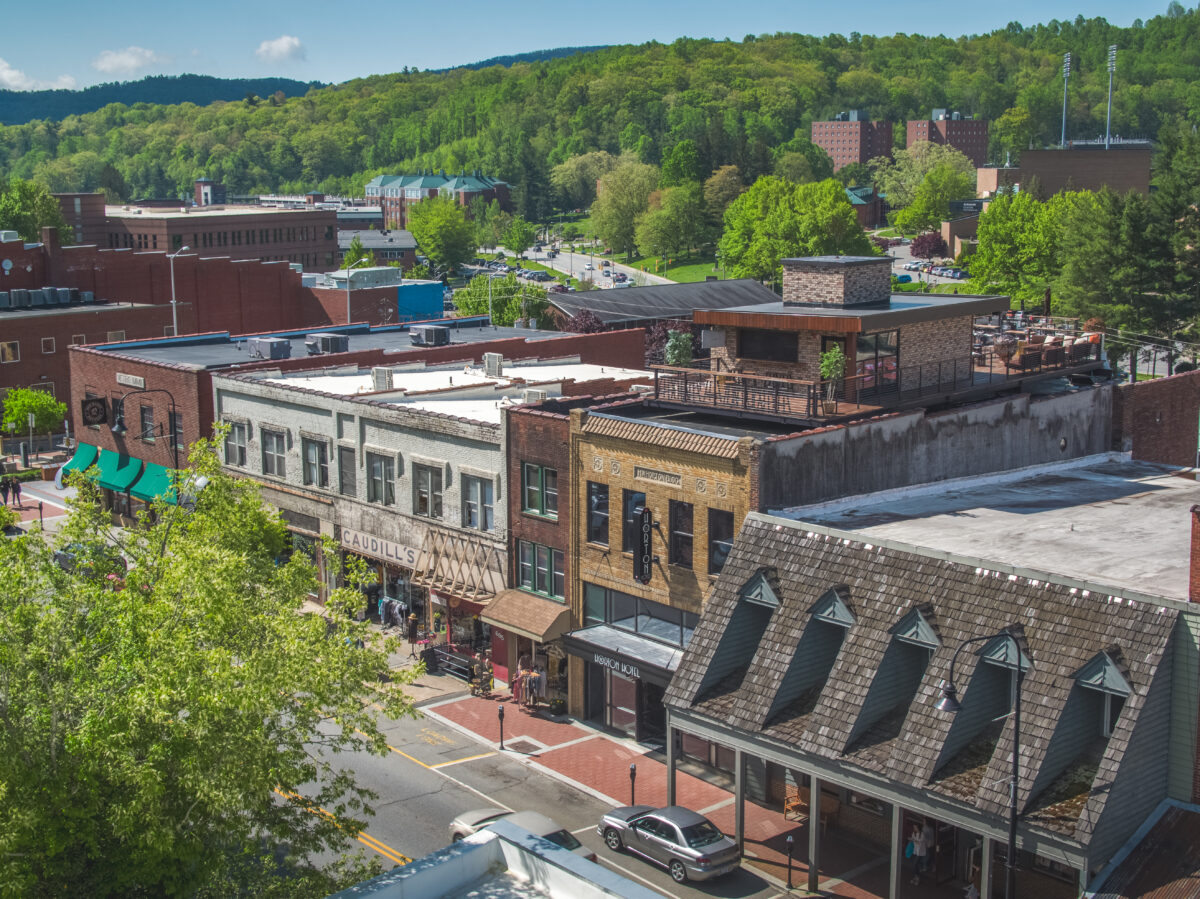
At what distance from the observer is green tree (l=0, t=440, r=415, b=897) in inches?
772

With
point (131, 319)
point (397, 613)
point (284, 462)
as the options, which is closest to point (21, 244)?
point (131, 319)

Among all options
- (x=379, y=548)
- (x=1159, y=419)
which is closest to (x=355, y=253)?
(x=379, y=548)

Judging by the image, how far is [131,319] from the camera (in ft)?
292

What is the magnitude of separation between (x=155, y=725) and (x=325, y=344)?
46016 mm

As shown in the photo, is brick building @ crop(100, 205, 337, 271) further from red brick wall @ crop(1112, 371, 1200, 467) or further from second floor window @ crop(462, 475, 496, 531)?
red brick wall @ crop(1112, 371, 1200, 467)

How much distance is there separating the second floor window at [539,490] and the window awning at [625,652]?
4.04m

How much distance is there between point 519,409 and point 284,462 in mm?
14930

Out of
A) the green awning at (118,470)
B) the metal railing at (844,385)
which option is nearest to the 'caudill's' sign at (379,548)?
the metal railing at (844,385)

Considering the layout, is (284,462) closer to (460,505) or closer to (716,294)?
(460,505)

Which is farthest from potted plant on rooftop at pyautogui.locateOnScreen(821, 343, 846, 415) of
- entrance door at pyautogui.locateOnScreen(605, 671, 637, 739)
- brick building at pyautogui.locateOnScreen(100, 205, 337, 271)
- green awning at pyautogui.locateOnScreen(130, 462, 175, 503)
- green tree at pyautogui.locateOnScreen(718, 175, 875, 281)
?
green tree at pyautogui.locateOnScreen(718, 175, 875, 281)

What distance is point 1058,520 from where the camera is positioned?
3531 cm

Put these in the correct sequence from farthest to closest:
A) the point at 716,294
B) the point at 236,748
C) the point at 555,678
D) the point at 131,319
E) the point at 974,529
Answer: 1. the point at 716,294
2. the point at 131,319
3. the point at 555,678
4. the point at 974,529
5. the point at 236,748

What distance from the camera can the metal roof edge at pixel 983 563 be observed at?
2616 centimetres

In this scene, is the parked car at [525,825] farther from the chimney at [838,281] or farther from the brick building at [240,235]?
the brick building at [240,235]
